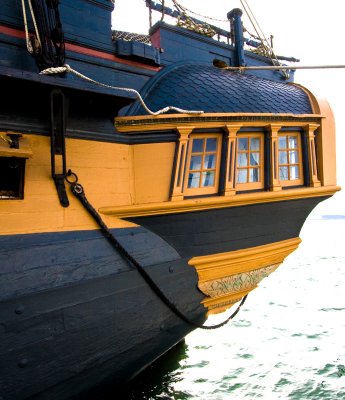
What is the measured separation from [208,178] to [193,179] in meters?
0.21

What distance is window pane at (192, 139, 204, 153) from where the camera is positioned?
3990 millimetres

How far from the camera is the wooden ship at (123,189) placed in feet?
10.1

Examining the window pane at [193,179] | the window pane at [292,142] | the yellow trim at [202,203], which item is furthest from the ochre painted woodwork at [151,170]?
the window pane at [292,142]

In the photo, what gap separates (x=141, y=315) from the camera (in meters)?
3.68

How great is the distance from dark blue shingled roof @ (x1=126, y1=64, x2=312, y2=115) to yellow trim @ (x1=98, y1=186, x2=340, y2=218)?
1061 millimetres

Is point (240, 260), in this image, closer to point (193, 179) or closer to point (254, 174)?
point (254, 174)

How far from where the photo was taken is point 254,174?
4363mm

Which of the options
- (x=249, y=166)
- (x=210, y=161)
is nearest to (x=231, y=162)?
(x=210, y=161)

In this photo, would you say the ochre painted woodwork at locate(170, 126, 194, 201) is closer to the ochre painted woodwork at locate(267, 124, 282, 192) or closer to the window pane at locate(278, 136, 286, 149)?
the ochre painted woodwork at locate(267, 124, 282, 192)

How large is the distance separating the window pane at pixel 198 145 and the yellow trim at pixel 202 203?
1.97ft

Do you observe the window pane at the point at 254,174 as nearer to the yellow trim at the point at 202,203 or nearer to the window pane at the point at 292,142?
the yellow trim at the point at 202,203

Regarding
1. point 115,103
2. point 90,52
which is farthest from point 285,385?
point 90,52

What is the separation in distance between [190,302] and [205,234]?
890 mm

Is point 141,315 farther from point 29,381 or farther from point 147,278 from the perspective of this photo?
point 29,381
